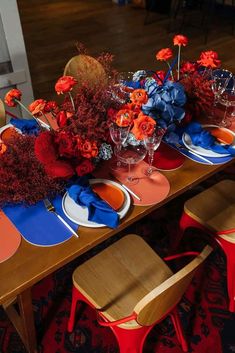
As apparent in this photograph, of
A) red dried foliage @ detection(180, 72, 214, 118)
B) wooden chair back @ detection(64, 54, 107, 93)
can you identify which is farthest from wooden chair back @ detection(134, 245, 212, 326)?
wooden chair back @ detection(64, 54, 107, 93)

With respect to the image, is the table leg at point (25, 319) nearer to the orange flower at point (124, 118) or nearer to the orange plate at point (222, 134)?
the orange flower at point (124, 118)

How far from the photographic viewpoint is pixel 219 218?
1593 millimetres

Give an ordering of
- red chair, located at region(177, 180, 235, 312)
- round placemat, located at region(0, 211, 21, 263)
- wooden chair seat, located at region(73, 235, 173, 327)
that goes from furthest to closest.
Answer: red chair, located at region(177, 180, 235, 312) → wooden chair seat, located at region(73, 235, 173, 327) → round placemat, located at region(0, 211, 21, 263)

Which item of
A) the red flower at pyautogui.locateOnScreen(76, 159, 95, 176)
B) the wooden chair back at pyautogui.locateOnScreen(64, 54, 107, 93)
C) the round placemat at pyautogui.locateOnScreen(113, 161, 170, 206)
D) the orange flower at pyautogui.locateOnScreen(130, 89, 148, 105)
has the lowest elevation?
the round placemat at pyautogui.locateOnScreen(113, 161, 170, 206)

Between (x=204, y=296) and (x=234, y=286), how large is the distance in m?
0.17

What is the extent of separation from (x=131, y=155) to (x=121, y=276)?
1.56ft

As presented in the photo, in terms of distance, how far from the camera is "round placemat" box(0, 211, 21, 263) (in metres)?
1.02

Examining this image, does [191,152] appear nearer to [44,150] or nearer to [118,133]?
[118,133]

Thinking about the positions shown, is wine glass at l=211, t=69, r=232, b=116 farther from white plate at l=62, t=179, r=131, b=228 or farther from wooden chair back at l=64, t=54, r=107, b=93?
white plate at l=62, t=179, r=131, b=228

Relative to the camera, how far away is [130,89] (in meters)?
1.56

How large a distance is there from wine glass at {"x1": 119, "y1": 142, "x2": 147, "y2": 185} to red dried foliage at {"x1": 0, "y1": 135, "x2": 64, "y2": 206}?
0.27 m

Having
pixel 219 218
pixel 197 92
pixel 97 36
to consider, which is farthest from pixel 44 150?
pixel 97 36

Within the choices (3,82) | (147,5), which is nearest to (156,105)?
(3,82)

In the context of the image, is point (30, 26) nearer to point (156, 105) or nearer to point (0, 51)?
point (0, 51)
